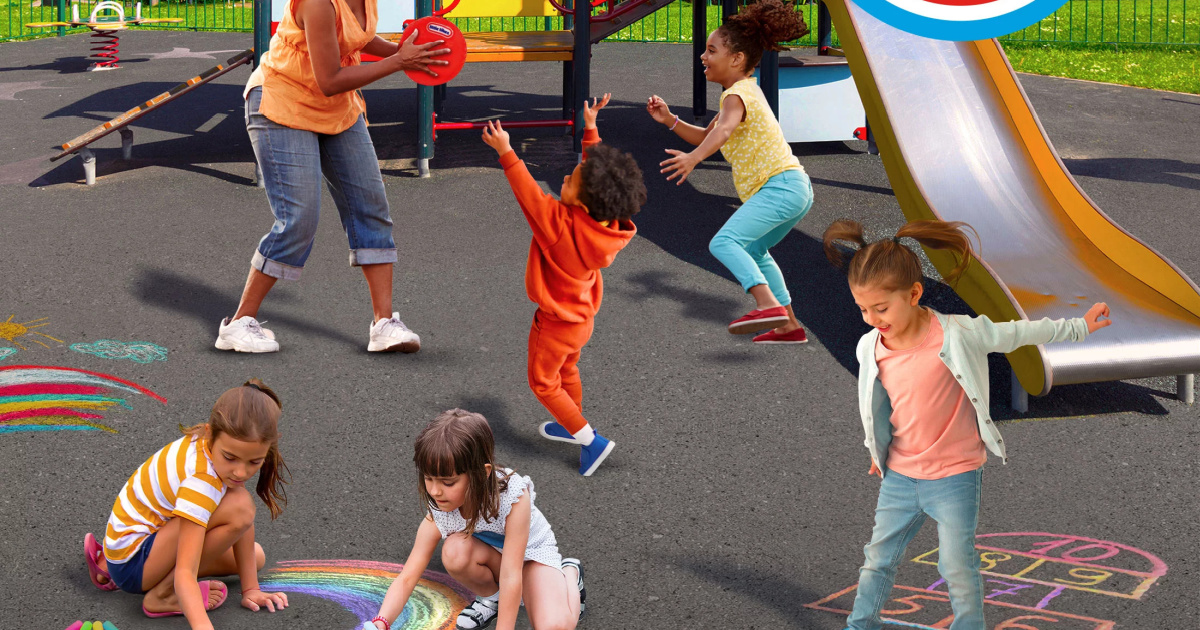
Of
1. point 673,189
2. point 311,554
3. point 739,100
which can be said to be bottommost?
point 311,554

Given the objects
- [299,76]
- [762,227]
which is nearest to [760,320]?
[762,227]

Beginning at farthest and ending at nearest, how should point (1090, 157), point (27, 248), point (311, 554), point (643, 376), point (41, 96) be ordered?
point (41, 96)
point (1090, 157)
point (27, 248)
point (643, 376)
point (311, 554)

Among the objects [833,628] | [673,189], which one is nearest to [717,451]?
[833,628]

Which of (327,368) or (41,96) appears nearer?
(327,368)

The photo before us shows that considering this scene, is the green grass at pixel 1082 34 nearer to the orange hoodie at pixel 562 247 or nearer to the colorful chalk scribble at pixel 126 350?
the colorful chalk scribble at pixel 126 350

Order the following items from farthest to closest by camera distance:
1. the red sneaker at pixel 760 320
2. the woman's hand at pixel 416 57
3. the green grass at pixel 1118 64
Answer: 1. the green grass at pixel 1118 64
2. the red sneaker at pixel 760 320
3. the woman's hand at pixel 416 57

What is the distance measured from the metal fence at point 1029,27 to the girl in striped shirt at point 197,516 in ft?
41.3

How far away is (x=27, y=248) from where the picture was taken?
21.3 ft

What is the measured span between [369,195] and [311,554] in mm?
2073

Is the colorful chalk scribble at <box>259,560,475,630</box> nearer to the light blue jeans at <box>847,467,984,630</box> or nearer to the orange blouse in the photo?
the light blue jeans at <box>847,467,984,630</box>

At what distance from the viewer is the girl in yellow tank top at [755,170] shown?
532cm

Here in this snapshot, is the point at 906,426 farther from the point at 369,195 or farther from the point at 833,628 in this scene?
the point at 369,195

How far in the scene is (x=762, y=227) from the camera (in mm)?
5391

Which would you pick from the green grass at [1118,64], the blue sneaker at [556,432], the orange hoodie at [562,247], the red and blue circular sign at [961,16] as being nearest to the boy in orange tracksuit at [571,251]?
the orange hoodie at [562,247]
